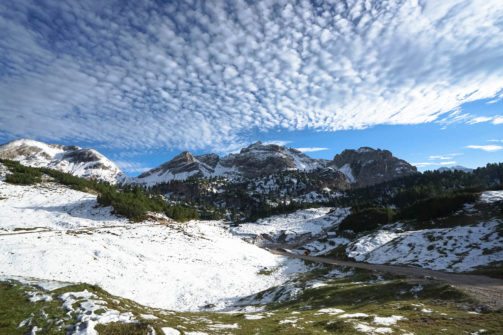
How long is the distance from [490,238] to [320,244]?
1967 inches

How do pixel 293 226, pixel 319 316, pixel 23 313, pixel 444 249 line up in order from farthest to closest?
pixel 293 226 → pixel 444 249 → pixel 319 316 → pixel 23 313

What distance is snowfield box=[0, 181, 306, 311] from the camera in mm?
35469

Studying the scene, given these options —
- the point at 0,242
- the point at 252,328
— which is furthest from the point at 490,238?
the point at 0,242

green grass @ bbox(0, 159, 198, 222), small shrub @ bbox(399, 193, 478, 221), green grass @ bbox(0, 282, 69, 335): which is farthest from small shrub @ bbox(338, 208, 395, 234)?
green grass @ bbox(0, 282, 69, 335)

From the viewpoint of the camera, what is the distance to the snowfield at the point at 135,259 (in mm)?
35469

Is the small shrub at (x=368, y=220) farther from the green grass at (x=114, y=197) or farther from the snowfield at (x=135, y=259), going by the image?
the green grass at (x=114, y=197)

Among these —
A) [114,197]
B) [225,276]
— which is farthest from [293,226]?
[225,276]

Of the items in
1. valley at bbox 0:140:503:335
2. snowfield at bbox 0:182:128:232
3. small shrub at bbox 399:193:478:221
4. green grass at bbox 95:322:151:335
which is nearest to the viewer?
green grass at bbox 95:322:151:335

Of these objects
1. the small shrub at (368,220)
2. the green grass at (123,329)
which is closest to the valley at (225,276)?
the green grass at (123,329)

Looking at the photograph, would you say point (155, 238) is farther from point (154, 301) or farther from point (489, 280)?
point (489, 280)

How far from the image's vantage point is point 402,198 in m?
183

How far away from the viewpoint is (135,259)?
45250mm

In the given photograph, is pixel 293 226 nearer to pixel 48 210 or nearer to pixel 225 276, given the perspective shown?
pixel 48 210

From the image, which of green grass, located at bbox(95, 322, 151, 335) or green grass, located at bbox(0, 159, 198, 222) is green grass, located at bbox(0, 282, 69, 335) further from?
green grass, located at bbox(0, 159, 198, 222)
